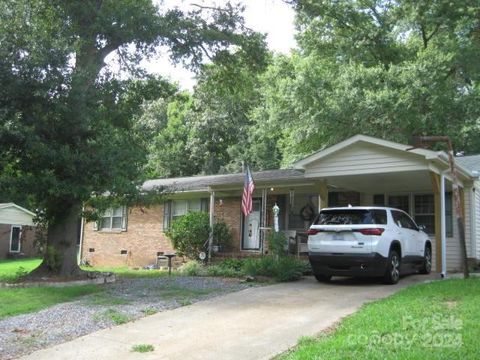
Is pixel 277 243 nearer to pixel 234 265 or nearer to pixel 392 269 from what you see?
pixel 234 265

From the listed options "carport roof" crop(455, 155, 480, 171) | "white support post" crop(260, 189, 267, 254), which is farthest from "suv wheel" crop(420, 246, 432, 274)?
"white support post" crop(260, 189, 267, 254)

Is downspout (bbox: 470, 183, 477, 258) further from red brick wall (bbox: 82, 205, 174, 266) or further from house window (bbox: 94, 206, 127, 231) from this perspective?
house window (bbox: 94, 206, 127, 231)

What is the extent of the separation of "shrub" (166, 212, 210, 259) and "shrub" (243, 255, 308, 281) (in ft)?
20.0

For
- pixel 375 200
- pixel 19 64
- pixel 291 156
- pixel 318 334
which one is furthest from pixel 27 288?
pixel 291 156

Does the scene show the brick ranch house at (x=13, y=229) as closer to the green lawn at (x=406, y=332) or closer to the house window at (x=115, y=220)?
the house window at (x=115, y=220)

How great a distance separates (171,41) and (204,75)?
4581 millimetres

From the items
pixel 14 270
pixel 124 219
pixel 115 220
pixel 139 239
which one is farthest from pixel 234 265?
pixel 115 220

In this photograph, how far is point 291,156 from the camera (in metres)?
30.1

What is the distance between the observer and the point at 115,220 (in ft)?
84.0

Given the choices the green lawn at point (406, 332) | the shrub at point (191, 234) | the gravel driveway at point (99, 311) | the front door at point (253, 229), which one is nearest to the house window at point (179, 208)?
the shrub at point (191, 234)

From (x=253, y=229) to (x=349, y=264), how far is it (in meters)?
9.35

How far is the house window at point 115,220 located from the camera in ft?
82.2

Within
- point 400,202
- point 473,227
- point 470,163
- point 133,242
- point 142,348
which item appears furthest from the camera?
point 133,242

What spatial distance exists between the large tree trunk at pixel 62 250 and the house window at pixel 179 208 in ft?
25.8
